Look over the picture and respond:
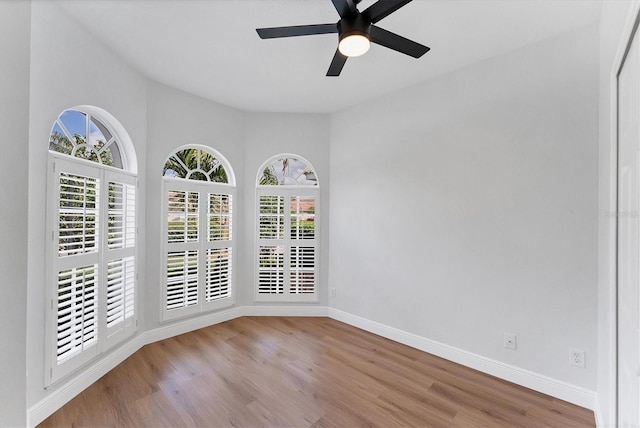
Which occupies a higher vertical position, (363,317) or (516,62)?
(516,62)

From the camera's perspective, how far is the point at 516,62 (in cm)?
245

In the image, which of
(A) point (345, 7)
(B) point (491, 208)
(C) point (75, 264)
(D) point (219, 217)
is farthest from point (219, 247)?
(B) point (491, 208)

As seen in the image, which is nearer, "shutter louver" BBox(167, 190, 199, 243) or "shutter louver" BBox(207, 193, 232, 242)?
"shutter louver" BBox(167, 190, 199, 243)

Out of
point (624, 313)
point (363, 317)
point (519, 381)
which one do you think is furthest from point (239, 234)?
point (624, 313)

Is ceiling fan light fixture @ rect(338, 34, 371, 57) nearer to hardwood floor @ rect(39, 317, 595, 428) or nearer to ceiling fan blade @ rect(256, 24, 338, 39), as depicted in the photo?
ceiling fan blade @ rect(256, 24, 338, 39)

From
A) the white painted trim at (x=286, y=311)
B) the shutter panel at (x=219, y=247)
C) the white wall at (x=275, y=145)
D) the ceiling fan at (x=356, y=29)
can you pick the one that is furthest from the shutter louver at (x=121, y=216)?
the ceiling fan at (x=356, y=29)

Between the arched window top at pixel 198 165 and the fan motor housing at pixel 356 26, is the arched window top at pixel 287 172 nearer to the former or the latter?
the arched window top at pixel 198 165

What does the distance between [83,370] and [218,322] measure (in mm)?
1520

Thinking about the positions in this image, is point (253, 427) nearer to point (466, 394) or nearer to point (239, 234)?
point (466, 394)

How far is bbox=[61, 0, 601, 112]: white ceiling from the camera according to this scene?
2.00 meters

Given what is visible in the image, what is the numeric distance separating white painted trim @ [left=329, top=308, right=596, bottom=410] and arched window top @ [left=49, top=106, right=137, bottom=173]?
3.24m

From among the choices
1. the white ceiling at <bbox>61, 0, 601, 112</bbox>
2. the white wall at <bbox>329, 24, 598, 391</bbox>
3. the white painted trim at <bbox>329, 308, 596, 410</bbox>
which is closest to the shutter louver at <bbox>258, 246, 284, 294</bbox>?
the white wall at <bbox>329, 24, 598, 391</bbox>

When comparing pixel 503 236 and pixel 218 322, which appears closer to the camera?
pixel 503 236

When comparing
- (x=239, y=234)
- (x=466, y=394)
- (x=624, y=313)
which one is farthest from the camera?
(x=239, y=234)
